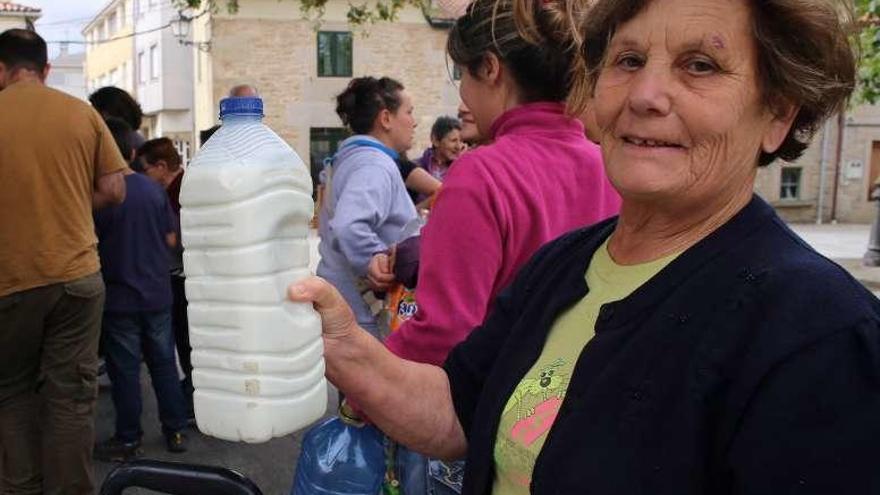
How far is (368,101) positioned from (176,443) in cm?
232

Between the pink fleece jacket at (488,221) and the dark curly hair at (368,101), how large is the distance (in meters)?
2.12

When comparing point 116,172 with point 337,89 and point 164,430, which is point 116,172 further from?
point 337,89

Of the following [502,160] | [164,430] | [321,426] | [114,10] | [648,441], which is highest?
[114,10]

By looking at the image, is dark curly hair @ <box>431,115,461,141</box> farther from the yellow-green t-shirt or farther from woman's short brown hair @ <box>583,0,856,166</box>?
woman's short brown hair @ <box>583,0,856,166</box>

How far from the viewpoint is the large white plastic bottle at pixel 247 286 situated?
1.36m

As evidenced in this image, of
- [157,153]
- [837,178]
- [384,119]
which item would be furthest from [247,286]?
[837,178]

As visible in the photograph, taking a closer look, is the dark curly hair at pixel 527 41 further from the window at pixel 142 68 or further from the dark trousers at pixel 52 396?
the window at pixel 142 68

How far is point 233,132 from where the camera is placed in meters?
1.46

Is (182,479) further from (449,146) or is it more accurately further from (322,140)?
(322,140)

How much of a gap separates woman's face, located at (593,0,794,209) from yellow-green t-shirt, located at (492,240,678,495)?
0.47 feet


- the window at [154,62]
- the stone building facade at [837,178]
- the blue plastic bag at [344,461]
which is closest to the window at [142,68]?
the window at [154,62]

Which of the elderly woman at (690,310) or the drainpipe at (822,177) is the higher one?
the elderly woman at (690,310)

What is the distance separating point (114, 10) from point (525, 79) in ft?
155

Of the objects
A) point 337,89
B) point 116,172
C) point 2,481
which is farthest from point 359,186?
point 337,89
